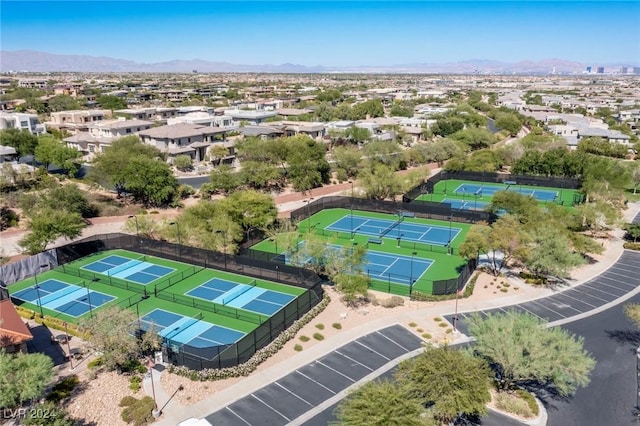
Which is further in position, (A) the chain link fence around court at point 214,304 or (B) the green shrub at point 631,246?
(B) the green shrub at point 631,246

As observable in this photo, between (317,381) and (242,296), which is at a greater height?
(317,381)

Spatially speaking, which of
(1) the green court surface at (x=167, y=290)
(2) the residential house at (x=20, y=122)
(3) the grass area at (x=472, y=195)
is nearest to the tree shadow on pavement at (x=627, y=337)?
(1) the green court surface at (x=167, y=290)

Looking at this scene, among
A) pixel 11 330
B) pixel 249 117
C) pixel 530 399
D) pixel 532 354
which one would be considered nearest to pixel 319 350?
pixel 530 399

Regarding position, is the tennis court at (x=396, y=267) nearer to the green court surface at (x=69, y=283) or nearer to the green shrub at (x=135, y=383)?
the green court surface at (x=69, y=283)

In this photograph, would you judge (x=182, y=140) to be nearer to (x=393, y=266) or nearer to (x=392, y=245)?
(x=392, y=245)

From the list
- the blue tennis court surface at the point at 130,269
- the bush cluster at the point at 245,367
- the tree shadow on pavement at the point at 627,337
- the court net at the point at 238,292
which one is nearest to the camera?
the bush cluster at the point at 245,367

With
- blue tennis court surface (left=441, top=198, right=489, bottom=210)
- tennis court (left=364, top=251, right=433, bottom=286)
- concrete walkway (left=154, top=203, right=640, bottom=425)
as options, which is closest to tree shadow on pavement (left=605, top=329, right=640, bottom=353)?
concrete walkway (left=154, top=203, right=640, bottom=425)
